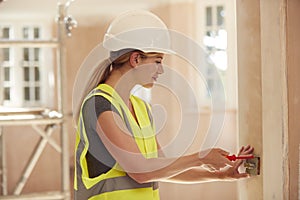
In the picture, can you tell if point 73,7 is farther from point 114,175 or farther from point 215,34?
point 114,175

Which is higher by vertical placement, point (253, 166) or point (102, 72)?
point (102, 72)

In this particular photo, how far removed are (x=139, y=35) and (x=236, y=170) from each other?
17.8 inches

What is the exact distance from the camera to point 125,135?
182 cm

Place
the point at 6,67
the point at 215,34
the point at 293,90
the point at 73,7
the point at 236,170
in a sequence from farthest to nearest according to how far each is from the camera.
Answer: the point at 6,67 < the point at 73,7 < the point at 215,34 < the point at 236,170 < the point at 293,90

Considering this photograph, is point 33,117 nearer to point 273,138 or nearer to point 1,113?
point 1,113

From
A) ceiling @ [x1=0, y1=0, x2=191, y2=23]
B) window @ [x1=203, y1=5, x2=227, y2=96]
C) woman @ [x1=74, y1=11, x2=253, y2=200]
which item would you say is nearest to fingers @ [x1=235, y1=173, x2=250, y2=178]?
woman @ [x1=74, y1=11, x2=253, y2=200]

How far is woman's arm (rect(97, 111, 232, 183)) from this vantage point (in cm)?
180

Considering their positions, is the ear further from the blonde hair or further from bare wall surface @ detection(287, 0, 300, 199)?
bare wall surface @ detection(287, 0, 300, 199)

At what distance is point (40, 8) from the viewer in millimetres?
7363

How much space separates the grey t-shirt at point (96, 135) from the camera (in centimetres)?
183

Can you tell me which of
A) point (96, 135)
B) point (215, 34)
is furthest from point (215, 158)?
point (215, 34)

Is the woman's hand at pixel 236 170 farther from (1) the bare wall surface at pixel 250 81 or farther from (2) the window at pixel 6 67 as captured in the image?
(2) the window at pixel 6 67

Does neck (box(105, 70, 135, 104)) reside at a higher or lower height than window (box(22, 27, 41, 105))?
lower

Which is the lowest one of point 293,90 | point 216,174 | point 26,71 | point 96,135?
point 216,174
